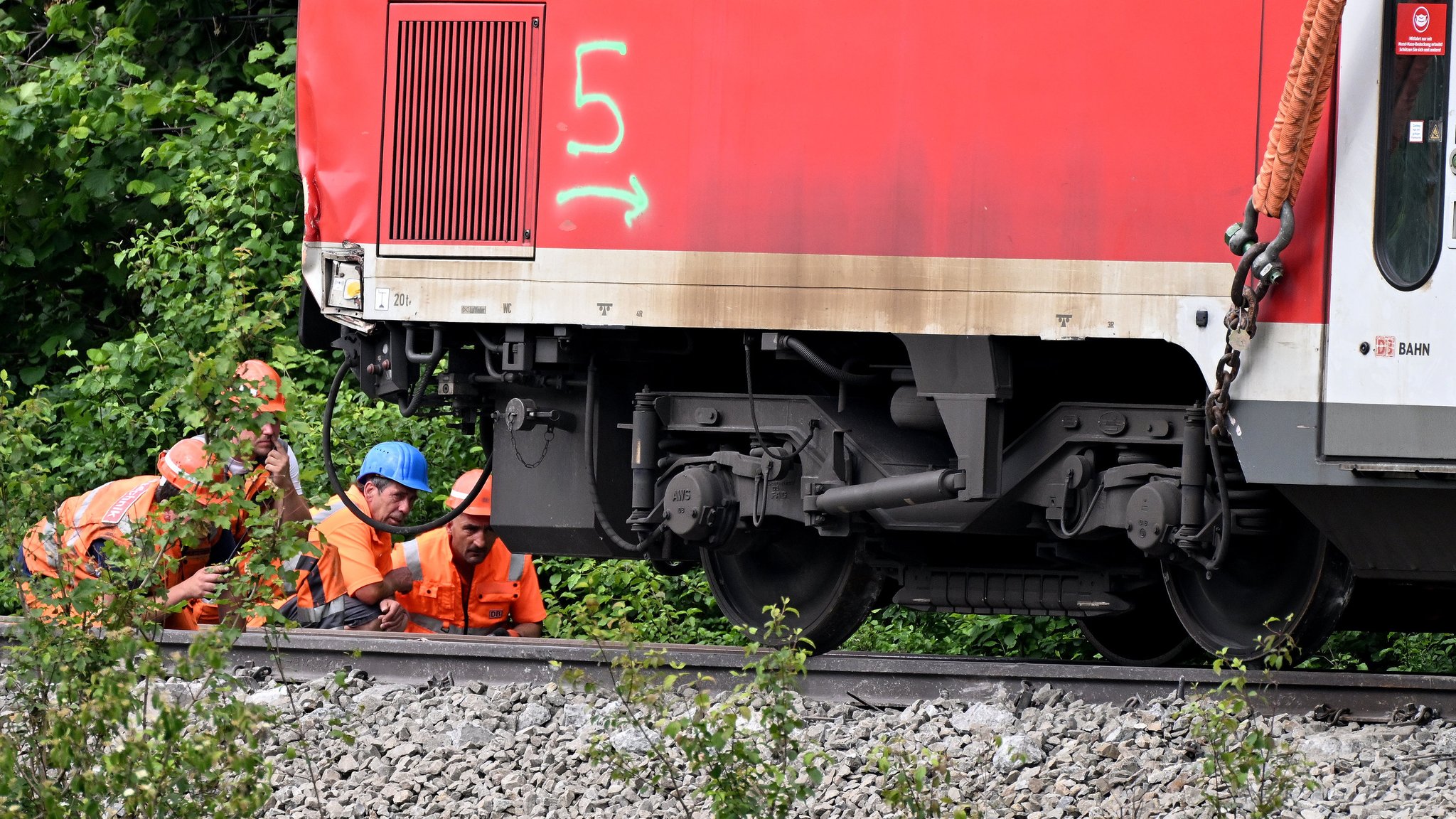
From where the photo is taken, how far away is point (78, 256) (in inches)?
519

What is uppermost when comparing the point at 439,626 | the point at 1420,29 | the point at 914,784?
the point at 1420,29

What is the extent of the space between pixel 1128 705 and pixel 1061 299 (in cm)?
145

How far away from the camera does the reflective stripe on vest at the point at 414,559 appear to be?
912cm

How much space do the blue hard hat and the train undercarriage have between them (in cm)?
121

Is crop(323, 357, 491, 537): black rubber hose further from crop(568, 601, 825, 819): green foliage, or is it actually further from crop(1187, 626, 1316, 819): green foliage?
crop(1187, 626, 1316, 819): green foliage

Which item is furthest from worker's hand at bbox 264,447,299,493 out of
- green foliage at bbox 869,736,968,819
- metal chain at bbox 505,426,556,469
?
green foliage at bbox 869,736,968,819

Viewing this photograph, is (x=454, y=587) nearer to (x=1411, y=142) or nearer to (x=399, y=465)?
(x=399, y=465)

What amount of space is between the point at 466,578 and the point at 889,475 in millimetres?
2991

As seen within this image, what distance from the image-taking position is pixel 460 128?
706 cm

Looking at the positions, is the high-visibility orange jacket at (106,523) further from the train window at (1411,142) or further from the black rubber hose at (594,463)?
the train window at (1411,142)

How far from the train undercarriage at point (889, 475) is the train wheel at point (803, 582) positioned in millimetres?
10

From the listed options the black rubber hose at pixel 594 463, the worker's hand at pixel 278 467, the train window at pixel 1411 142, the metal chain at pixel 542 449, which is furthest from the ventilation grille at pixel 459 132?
the train window at pixel 1411 142

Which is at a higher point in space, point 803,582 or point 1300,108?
point 1300,108

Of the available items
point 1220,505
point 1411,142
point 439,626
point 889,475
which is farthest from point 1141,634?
point 439,626
